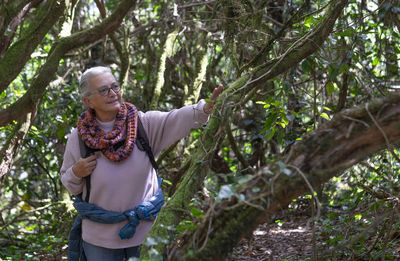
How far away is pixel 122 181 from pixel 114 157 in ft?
0.51

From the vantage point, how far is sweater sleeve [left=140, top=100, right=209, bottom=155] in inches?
113

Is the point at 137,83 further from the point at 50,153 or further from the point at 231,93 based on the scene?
the point at 231,93

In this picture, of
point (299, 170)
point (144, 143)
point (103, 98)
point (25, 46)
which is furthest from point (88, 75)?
point (299, 170)

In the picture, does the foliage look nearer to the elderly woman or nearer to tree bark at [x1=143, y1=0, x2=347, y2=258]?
tree bark at [x1=143, y1=0, x2=347, y2=258]

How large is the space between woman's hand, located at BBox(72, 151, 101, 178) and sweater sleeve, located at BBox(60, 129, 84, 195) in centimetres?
4

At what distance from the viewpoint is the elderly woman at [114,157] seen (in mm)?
2840

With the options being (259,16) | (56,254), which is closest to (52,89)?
(56,254)

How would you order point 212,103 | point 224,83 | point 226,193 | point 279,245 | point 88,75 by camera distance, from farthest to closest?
point 279,245
point 224,83
point 88,75
point 212,103
point 226,193

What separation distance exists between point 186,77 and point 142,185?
3.60 meters

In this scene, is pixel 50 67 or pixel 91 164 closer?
pixel 91 164

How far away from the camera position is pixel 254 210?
1808 millimetres

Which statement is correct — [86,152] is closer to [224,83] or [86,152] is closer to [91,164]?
[91,164]

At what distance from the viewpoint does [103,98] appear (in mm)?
2955

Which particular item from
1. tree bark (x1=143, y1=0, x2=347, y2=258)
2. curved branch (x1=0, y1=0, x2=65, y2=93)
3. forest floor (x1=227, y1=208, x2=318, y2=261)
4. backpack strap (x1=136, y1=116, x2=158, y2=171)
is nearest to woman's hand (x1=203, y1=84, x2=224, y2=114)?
tree bark (x1=143, y1=0, x2=347, y2=258)
